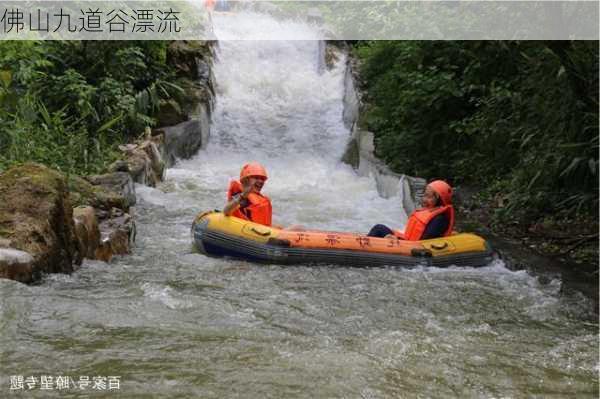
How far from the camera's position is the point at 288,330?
4.25m

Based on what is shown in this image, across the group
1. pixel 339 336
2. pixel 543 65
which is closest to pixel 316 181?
pixel 543 65

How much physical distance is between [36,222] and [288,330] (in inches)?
82.2

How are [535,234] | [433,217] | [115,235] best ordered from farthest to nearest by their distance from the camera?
[535,234] → [433,217] → [115,235]

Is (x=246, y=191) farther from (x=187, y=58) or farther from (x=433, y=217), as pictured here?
(x=187, y=58)

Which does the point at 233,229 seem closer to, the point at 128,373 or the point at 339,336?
the point at 339,336

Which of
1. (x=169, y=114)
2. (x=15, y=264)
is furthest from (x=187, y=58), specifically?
(x=15, y=264)

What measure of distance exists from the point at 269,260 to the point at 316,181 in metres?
4.96

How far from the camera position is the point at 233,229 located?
21.4 feet

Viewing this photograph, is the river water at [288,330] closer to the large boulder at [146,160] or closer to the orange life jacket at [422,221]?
the orange life jacket at [422,221]

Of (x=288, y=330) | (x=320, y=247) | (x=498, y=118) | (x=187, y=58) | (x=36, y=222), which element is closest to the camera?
(x=288, y=330)

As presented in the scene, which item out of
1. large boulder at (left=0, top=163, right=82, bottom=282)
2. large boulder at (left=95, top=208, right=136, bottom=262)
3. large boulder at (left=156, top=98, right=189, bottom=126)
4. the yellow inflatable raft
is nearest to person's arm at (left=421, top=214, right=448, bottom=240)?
the yellow inflatable raft

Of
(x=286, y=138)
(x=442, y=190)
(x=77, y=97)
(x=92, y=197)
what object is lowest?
(x=286, y=138)

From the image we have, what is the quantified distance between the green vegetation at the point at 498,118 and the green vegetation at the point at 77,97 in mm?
3824

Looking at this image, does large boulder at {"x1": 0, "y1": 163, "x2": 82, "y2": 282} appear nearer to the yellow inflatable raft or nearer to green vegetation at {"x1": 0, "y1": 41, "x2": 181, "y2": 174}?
the yellow inflatable raft
